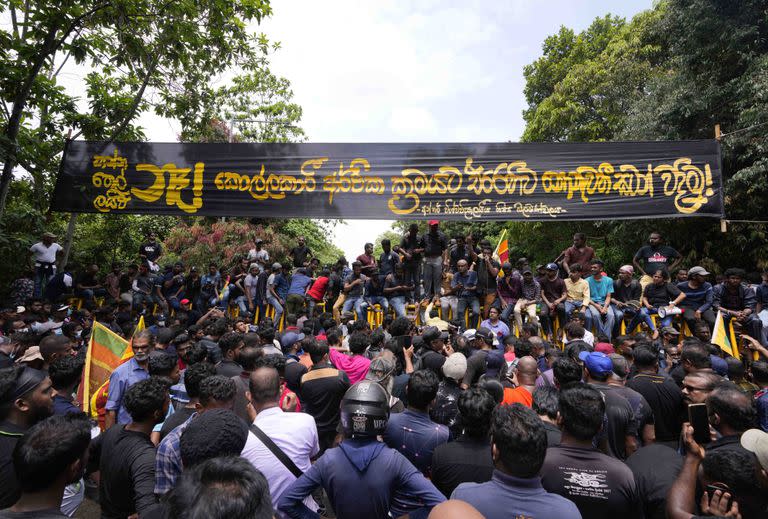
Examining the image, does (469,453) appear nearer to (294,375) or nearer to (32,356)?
(294,375)

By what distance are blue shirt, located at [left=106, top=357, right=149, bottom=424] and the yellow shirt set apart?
7.67 meters

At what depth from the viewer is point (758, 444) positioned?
194 cm

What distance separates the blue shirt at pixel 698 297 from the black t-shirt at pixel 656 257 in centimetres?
74

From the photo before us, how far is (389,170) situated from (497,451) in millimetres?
9139

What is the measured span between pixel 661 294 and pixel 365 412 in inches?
316

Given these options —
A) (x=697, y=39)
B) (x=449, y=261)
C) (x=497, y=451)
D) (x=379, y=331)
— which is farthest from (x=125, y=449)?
(x=697, y=39)

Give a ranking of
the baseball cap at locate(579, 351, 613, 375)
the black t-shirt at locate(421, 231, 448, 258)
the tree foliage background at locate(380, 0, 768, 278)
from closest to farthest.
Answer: the baseball cap at locate(579, 351, 613, 375)
the black t-shirt at locate(421, 231, 448, 258)
the tree foliage background at locate(380, 0, 768, 278)

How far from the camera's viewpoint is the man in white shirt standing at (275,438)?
104 inches

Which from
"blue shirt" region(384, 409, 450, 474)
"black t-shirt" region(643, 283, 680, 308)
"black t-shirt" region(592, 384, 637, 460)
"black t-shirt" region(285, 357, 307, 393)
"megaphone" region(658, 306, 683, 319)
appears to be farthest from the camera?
"black t-shirt" region(643, 283, 680, 308)

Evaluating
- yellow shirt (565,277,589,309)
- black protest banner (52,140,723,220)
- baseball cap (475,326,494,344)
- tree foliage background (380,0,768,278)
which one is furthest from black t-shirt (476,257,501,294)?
tree foliage background (380,0,768,278)

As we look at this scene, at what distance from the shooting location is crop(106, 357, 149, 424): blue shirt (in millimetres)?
3936

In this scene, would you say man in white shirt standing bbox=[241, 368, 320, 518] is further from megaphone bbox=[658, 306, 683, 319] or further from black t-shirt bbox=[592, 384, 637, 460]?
megaphone bbox=[658, 306, 683, 319]

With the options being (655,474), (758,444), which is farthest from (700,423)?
(655,474)

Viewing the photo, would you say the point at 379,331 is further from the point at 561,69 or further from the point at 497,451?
the point at 561,69
